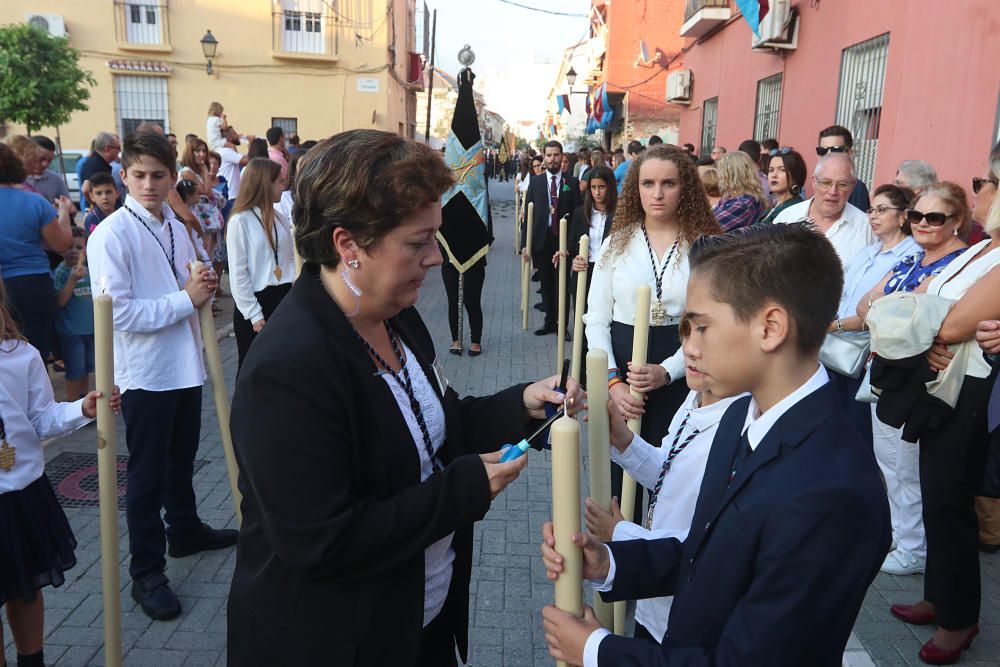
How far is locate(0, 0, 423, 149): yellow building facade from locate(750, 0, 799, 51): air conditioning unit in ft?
55.8

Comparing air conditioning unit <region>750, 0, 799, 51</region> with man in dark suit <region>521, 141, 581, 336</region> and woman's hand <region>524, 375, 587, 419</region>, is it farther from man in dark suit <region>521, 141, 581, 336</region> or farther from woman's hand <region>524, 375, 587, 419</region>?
woman's hand <region>524, 375, 587, 419</region>

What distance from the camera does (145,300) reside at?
3.45m

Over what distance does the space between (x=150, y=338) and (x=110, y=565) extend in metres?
1.12

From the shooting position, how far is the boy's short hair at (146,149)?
3475 millimetres

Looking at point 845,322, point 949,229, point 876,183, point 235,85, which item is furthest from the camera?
point 235,85

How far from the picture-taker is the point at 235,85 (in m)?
24.2

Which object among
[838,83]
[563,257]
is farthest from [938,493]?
[838,83]

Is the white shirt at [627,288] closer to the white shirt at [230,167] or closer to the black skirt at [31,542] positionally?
the black skirt at [31,542]

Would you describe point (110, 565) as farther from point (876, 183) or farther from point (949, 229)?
point (876, 183)

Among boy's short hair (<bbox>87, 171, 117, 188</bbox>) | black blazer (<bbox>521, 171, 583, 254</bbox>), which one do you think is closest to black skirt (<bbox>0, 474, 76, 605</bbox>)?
boy's short hair (<bbox>87, 171, 117, 188</bbox>)

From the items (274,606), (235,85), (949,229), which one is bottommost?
(274,606)

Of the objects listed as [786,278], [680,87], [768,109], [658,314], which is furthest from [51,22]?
[786,278]

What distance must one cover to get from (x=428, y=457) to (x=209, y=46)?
76.8ft

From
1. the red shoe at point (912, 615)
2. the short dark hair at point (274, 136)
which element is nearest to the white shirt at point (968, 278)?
the red shoe at point (912, 615)
